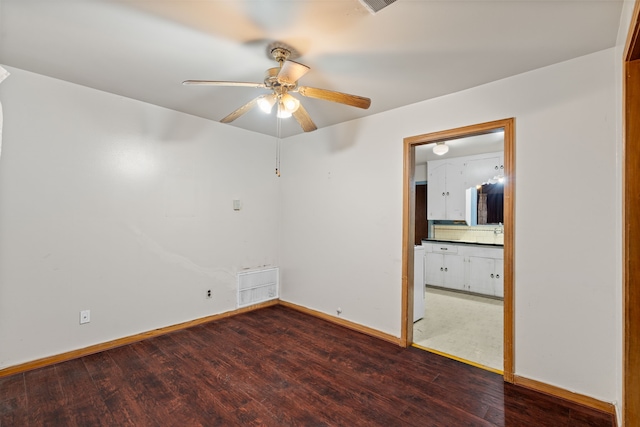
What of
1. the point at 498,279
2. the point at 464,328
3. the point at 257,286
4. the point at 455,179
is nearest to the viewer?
the point at 464,328

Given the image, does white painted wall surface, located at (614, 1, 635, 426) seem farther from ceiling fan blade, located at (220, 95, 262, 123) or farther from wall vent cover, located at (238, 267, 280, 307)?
wall vent cover, located at (238, 267, 280, 307)

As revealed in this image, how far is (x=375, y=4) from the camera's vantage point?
1.55 m

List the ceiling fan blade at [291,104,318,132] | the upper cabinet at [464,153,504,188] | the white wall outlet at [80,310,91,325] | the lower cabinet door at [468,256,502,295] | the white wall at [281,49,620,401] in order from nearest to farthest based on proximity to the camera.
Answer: the white wall at [281,49,620,401] < the ceiling fan blade at [291,104,318,132] < the white wall outlet at [80,310,91,325] < the lower cabinet door at [468,256,502,295] < the upper cabinet at [464,153,504,188]

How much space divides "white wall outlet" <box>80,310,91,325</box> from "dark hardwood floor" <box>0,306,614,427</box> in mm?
324

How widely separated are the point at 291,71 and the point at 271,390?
2.22 meters

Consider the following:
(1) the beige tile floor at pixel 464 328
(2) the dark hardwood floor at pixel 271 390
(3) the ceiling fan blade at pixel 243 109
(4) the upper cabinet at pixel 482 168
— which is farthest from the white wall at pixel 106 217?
(4) the upper cabinet at pixel 482 168

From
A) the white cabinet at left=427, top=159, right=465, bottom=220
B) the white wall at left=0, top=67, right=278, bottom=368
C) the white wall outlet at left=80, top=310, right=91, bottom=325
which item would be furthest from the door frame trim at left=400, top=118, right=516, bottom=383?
the white wall outlet at left=80, top=310, right=91, bottom=325

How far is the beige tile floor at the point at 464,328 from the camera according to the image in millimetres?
2820

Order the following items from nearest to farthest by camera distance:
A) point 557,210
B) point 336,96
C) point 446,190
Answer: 1. point 336,96
2. point 557,210
3. point 446,190

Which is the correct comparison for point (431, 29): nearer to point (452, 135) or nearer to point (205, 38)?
point (452, 135)

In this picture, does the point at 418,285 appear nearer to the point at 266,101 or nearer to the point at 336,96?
the point at 336,96

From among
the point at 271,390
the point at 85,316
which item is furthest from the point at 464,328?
the point at 85,316

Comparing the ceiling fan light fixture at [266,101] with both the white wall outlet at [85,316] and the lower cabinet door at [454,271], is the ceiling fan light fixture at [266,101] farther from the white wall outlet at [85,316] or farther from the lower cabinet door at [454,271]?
the lower cabinet door at [454,271]

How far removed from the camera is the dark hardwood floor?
190 centimetres
